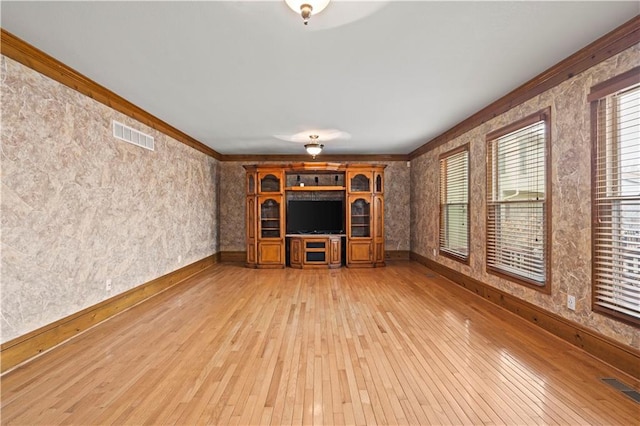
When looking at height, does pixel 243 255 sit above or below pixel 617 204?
below

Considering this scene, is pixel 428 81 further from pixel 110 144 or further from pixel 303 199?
pixel 303 199

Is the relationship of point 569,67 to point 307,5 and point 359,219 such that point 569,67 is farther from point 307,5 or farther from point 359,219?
point 359,219

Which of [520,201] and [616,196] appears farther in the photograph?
[520,201]

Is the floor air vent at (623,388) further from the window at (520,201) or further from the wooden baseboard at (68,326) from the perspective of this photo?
the wooden baseboard at (68,326)

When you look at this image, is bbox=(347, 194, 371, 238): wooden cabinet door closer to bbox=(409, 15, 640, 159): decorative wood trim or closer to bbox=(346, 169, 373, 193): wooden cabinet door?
bbox=(346, 169, 373, 193): wooden cabinet door

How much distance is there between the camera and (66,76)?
3141 mm

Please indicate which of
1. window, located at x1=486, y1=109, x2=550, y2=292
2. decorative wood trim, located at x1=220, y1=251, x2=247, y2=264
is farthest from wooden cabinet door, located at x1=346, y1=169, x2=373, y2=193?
decorative wood trim, located at x1=220, y1=251, x2=247, y2=264

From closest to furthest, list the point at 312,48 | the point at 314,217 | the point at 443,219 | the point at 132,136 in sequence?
the point at 312,48 < the point at 132,136 < the point at 443,219 < the point at 314,217

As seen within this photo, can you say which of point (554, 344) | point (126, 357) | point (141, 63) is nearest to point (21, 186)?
point (141, 63)

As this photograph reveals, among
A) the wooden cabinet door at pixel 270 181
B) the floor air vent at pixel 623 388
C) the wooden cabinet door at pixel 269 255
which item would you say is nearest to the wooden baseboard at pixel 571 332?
the floor air vent at pixel 623 388

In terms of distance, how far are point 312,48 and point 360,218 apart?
16.7ft

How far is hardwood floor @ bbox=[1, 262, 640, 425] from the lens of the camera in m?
2.03

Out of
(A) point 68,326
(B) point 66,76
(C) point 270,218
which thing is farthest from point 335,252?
(B) point 66,76

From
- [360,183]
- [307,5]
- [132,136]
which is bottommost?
[360,183]
